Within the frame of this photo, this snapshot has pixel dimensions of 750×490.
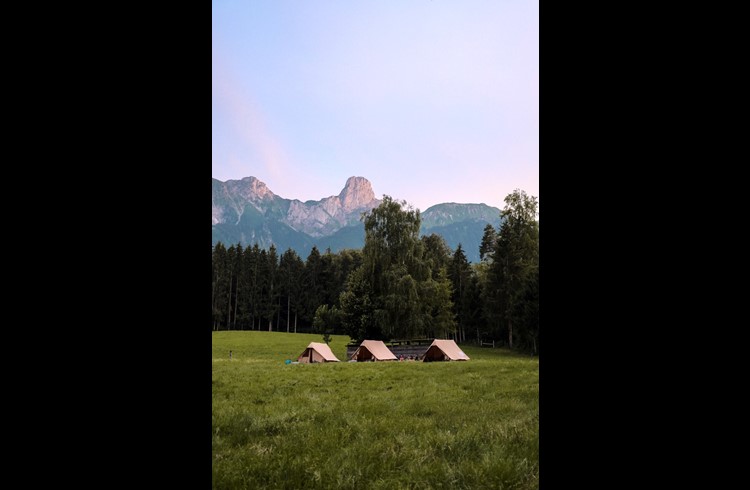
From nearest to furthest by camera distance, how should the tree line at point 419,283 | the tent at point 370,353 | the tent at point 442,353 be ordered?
the tent at point 442,353 < the tent at point 370,353 < the tree line at point 419,283

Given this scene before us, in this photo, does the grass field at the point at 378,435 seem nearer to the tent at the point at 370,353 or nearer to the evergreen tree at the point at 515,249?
the tent at the point at 370,353

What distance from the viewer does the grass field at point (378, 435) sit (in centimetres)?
369

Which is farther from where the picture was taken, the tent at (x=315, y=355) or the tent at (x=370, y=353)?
the tent at (x=315, y=355)

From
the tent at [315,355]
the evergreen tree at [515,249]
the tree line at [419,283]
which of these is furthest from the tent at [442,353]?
the evergreen tree at [515,249]

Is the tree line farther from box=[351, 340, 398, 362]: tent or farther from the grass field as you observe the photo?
the grass field

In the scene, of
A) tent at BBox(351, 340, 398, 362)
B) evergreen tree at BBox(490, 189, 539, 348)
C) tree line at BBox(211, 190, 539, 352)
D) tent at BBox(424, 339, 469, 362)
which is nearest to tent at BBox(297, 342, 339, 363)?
tent at BBox(351, 340, 398, 362)

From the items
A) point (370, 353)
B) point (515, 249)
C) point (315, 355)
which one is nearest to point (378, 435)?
point (370, 353)
